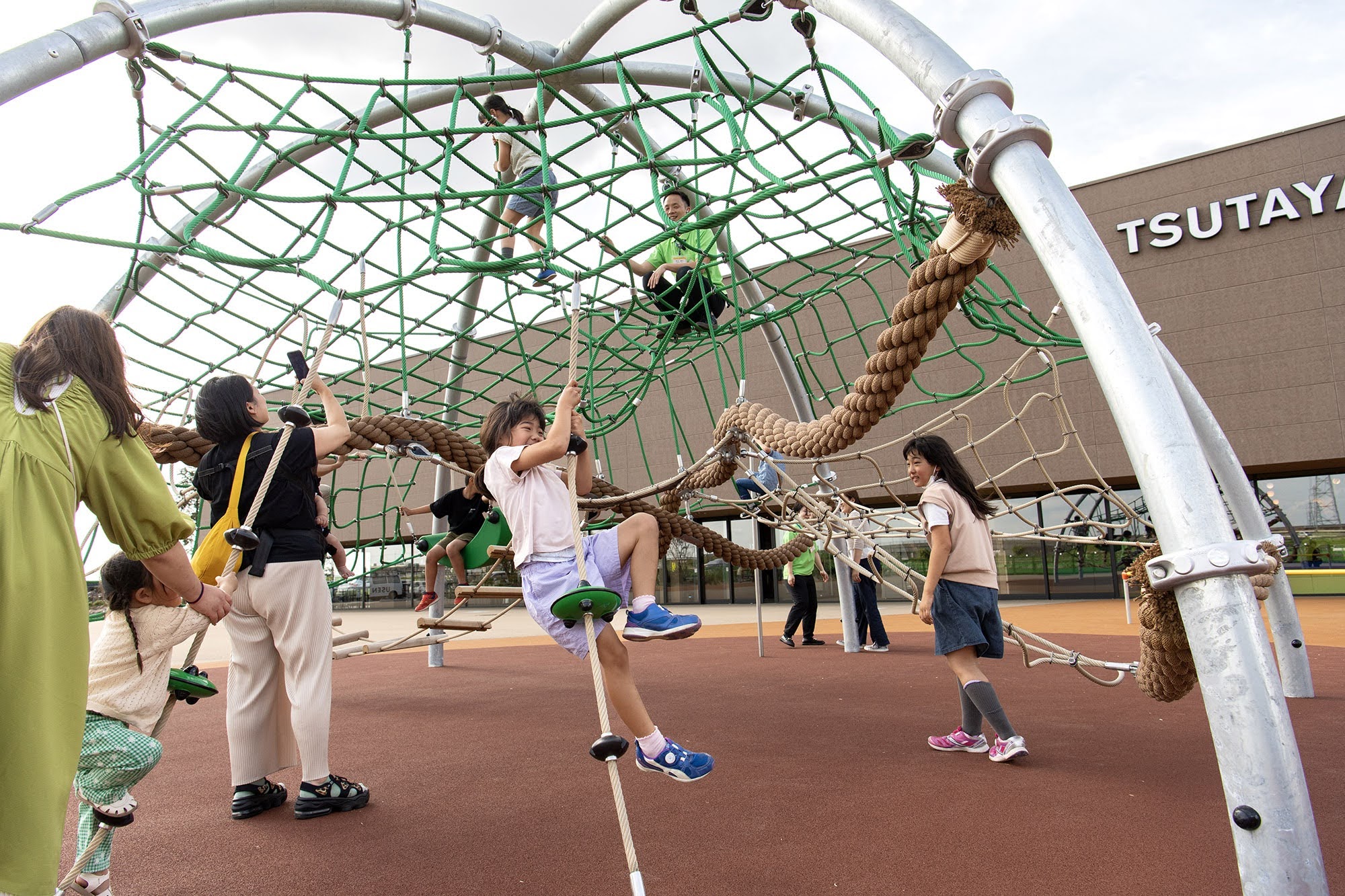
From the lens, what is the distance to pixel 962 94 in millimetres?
1993

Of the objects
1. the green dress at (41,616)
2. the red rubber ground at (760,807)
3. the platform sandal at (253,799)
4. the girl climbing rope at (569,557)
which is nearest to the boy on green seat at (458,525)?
the red rubber ground at (760,807)

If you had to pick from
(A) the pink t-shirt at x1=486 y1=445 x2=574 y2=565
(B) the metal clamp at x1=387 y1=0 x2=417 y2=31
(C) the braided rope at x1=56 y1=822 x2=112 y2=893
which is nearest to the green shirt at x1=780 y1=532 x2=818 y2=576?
(B) the metal clamp at x1=387 y1=0 x2=417 y2=31

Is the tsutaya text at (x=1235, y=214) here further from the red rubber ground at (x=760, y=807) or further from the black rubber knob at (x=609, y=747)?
the black rubber knob at (x=609, y=747)

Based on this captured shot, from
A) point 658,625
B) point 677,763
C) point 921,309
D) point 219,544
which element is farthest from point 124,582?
point 921,309

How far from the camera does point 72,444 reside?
1.46 metres

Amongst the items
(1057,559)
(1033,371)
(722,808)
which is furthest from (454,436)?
(1057,559)

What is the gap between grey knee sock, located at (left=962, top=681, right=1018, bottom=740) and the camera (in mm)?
3223

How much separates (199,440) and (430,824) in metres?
1.81

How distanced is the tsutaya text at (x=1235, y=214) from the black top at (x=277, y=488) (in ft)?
41.1

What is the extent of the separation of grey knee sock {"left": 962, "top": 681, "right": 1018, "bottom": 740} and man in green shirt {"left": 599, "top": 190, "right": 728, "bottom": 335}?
7.70ft

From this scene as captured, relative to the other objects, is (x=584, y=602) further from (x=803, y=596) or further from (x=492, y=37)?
(x=803, y=596)

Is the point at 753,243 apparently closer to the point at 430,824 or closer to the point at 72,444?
the point at 430,824

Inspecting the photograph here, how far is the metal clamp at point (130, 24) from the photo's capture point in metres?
2.76

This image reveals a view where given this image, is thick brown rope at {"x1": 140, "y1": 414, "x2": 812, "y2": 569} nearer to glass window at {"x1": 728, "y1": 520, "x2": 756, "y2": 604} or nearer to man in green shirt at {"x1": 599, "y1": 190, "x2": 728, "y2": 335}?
man in green shirt at {"x1": 599, "y1": 190, "x2": 728, "y2": 335}
